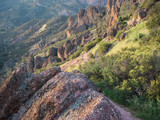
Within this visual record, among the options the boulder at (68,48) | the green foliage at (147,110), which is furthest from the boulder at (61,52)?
the green foliage at (147,110)

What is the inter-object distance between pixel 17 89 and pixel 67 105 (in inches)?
169

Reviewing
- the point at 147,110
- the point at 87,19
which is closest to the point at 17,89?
the point at 147,110

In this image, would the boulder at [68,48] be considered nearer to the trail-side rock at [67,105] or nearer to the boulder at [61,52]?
the boulder at [61,52]

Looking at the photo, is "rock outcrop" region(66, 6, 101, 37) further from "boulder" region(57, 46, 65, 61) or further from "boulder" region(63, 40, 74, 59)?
"boulder" region(57, 46, 65, 61)

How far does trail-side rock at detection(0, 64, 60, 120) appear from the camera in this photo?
793 centimetres

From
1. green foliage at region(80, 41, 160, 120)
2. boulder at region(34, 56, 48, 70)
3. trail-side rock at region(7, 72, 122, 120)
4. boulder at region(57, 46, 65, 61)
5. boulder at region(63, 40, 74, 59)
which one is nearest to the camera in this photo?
trail-side rock at region(7, 72, 122, 120)

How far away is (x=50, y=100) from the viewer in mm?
7074

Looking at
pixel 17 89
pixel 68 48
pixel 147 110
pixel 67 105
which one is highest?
pixel 17 89

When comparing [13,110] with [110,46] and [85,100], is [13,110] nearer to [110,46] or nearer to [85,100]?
[85,100]

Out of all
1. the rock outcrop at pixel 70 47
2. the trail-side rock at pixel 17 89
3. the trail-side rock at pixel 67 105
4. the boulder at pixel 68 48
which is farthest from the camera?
the boulder at pixel 68 48

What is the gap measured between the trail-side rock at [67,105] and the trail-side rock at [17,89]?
1.39 feet

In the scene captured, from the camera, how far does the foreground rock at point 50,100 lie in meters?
6.02

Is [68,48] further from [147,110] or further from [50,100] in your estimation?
[50,100]

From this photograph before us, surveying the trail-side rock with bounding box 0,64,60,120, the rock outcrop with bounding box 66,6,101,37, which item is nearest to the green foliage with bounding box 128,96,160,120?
the trail-side rock with bounding box 0,64,60,120
